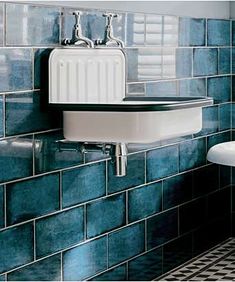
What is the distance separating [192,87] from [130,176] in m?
0.78

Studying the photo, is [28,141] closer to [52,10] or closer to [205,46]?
[52,10]

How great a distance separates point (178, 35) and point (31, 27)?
49.9 inches

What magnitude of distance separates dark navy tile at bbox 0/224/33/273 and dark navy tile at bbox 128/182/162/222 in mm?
759

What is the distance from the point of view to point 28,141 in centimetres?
309

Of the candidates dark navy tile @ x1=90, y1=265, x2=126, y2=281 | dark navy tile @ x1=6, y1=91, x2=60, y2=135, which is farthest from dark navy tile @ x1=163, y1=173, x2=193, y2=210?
dark navy tile @ x1=6, y1=91, x2=60, y2=135

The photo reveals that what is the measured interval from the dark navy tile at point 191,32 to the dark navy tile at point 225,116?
0.48 meters

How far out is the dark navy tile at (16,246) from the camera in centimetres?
302

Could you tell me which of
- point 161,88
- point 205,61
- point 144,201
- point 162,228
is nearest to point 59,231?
point 144,201

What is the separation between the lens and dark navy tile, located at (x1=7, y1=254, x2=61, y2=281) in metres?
3.12

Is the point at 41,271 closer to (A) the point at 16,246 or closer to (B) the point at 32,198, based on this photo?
(A) the point at 16,246

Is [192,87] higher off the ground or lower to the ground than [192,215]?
higher

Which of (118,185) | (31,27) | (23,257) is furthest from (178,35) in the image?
(23,257)

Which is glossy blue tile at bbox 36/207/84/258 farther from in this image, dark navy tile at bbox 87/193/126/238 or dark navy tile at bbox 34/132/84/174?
dark navy tile at bbox 34/132/84/174

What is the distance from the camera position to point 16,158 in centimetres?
302
